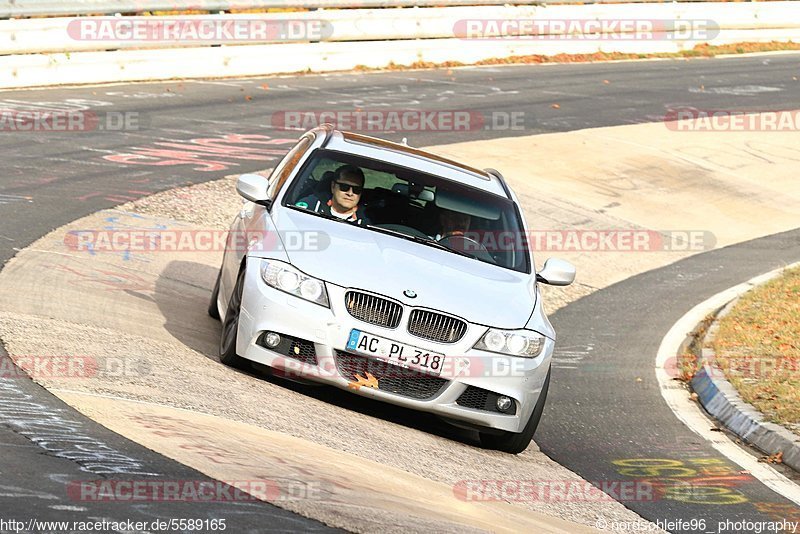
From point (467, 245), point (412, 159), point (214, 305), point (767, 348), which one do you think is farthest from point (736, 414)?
point (214, 305)

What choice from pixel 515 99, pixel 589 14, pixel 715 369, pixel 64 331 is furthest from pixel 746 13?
pixel 64 331

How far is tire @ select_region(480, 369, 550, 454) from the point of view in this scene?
8789mm

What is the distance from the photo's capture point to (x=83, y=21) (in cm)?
2120

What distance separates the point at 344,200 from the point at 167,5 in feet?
47.9

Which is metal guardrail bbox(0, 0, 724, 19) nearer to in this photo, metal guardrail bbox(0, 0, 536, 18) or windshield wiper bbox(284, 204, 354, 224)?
metal guardrail bbox(0, 0, 536, 18)

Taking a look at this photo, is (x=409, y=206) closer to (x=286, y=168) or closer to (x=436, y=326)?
(x=286, y=168)

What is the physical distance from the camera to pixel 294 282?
27.5ft

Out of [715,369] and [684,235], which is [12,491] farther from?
[684,235]

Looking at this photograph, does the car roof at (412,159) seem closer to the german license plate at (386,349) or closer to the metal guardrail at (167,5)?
the german license plate at (386,349)

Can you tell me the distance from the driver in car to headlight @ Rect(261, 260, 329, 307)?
1.12 m

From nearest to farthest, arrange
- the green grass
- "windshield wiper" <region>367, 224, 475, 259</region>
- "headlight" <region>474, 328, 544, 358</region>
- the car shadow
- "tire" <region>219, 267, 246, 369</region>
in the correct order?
"headlight" <region>474, 328, 544, 358</region>, "tire" <region>219, 267, 246, 369</region>, the car shadow, "windshield wiper" <region>367, 224, 475, 259</region>, the green grass

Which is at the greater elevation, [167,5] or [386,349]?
[167,5]

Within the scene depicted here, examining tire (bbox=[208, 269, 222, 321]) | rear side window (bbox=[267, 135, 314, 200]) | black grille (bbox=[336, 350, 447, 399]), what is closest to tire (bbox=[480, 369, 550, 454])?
black grille (bbox=[336, 350, 447, 399])

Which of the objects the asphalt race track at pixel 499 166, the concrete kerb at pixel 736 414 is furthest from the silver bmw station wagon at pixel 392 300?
the concrete kerb at pixel 736 414
